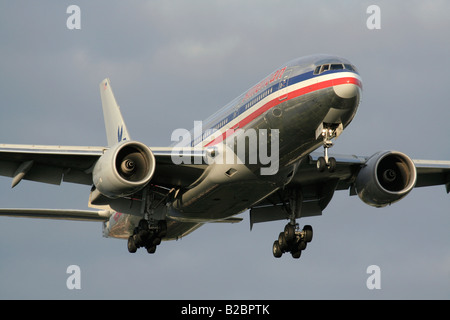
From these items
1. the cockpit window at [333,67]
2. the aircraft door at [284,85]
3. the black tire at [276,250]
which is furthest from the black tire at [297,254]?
the cockpit window at [333,67]

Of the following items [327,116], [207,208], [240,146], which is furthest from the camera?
[207,208]

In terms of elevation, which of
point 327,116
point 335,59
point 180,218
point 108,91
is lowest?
point 180,218

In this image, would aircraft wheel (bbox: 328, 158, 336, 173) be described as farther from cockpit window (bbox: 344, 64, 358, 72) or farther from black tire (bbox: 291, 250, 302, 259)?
black tire (bbox: 291, 250, 302, 259)

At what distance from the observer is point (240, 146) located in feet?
110

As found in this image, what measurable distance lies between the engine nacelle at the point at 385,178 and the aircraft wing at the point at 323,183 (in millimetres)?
493

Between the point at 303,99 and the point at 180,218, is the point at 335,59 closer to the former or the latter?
the point at 303,99

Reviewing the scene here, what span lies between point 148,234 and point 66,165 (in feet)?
16.3

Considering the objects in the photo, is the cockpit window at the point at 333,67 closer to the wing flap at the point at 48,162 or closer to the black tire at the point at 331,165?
the black tire at the point at 331,165

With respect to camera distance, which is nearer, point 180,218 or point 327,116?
point 327,116

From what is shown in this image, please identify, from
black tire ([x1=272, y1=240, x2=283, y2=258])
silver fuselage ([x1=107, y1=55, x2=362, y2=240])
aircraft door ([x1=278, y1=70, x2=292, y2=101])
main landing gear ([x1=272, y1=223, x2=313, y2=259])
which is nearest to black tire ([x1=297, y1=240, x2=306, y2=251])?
main landing gear ([x1=272, y1=223, x2=313, y2=259])

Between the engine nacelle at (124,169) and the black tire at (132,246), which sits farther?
the black tire at (132,246)

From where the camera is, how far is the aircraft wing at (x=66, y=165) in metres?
34.5

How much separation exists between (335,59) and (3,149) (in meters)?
13.5

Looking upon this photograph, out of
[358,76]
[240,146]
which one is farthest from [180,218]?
[358,76]
